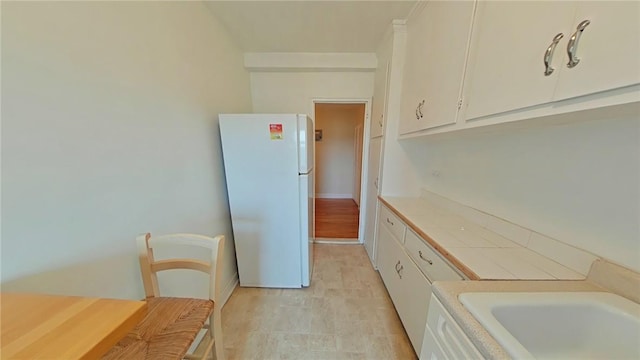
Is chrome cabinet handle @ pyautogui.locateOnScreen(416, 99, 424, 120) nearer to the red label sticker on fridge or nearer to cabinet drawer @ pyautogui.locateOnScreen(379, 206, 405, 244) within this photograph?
cabinet drawer @ pyautogui.locateOnScreen(379, 206, 405, 244)

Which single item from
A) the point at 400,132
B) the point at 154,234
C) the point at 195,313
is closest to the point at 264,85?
the point at 400,132

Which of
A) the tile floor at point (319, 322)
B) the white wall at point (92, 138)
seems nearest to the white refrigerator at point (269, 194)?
the tile floor at point (319, 322)

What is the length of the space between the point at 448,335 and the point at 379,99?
2117 mm

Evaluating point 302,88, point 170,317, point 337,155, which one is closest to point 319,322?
point 170,317

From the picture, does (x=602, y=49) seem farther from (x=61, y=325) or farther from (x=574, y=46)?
(x=61, y=325)

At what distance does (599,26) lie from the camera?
55 cm

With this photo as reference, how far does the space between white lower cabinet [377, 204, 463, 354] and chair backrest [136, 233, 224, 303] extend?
1.04m

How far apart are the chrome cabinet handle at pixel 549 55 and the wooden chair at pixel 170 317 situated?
137 centimetres

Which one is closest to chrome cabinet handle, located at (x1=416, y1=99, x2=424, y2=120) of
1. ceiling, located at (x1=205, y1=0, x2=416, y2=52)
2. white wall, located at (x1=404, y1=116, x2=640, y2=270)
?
white wall, located at (x1=404, y1=116, x2=640, y2=270)

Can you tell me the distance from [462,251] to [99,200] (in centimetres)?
157

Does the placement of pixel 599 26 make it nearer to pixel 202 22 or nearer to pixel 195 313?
pixel 195 313

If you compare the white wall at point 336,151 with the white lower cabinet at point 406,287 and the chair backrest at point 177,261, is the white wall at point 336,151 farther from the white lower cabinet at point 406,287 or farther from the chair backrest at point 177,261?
the chair backrest at point 177,261

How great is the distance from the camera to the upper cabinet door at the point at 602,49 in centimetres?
49

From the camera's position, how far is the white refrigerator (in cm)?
166
